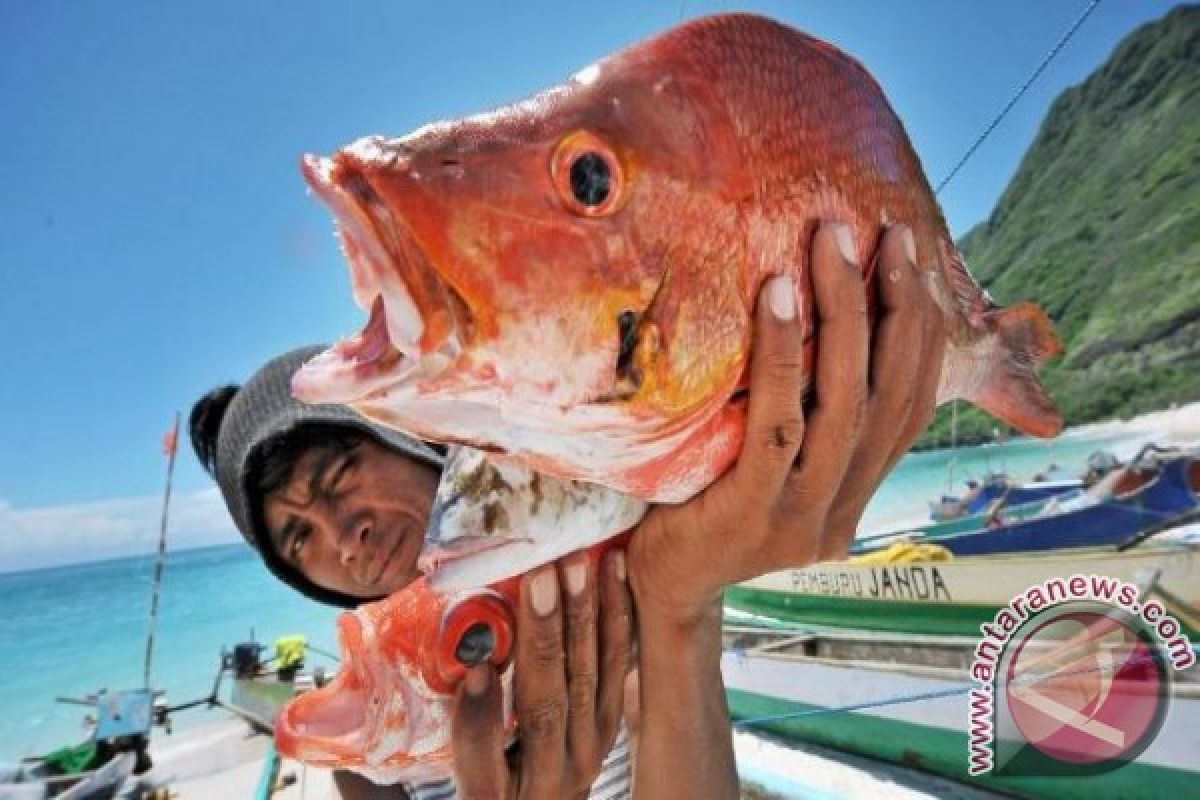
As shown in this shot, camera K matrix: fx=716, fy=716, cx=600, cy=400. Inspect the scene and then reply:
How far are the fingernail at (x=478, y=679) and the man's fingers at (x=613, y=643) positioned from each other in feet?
0.73

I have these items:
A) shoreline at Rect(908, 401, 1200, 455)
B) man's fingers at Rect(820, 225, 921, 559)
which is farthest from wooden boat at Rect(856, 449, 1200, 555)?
shoreline at Rect(908, 401, 1200, 455)

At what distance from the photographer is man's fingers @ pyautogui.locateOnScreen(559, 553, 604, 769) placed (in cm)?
116

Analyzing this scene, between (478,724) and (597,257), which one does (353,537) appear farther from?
(597,257)

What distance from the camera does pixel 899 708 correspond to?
418 centimetres

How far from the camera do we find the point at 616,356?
668 millimetres

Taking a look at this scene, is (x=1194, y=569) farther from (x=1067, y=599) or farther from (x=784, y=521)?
(x=784, y=521)

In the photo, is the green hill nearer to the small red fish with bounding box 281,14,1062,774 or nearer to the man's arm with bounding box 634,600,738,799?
the man's arm with bounding box 634,600,738,799

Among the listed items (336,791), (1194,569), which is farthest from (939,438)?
(336,791)

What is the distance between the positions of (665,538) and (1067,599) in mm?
4443

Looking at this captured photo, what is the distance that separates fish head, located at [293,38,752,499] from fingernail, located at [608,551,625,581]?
414 mm

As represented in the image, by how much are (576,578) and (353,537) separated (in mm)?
1169

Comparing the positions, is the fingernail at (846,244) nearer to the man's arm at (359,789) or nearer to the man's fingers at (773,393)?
the man's fingers at (773,393)

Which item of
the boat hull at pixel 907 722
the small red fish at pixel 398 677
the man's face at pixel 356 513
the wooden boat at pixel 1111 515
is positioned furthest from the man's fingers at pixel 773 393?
the wooden boat at pixel 1111 515

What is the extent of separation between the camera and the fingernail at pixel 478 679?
1166 mm
